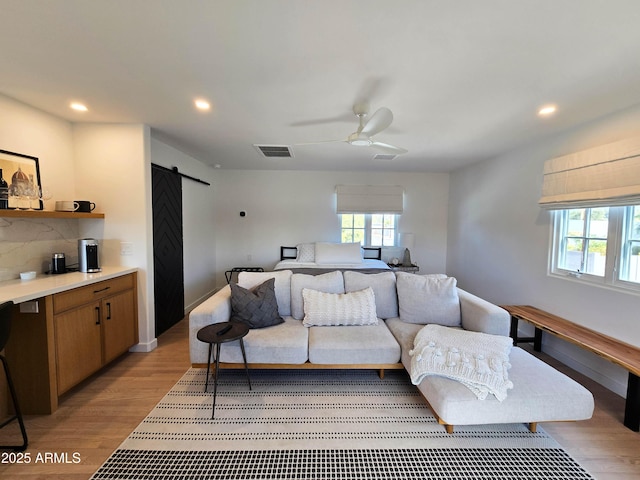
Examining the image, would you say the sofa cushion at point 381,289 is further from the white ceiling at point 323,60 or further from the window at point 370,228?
the window at point 370,228

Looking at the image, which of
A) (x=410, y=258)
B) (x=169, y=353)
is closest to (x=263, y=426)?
(x=169, y=353)

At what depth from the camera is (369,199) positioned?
5.26 meters

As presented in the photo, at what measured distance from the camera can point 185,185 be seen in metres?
3.98

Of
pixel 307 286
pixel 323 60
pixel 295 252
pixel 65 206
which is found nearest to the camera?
pixel 323 60

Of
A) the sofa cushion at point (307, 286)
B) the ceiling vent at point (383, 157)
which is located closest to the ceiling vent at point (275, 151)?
the ceiling vent at point (383, 157)

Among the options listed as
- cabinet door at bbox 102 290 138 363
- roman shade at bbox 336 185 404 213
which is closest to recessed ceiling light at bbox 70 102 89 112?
cabinet door at bbox 102 290 138 363

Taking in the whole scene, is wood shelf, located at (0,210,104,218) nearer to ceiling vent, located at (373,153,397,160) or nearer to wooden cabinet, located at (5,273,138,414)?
wooden cabinet, located at (5,273,138,414)

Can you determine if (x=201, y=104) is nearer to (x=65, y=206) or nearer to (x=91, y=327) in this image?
(x=65, y=206)

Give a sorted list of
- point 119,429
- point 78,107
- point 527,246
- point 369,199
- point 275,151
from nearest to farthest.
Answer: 1. point 119,429
2. point 78,107
3. point 527,246
4. point 275,151
5. point 369,199

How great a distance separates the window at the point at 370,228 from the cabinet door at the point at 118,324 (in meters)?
3.65

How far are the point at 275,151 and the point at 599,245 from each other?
3717 millimetres

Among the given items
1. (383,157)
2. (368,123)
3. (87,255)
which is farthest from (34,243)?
(383,157)

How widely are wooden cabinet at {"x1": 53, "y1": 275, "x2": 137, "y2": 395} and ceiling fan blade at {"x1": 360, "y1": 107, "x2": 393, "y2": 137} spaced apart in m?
2.63

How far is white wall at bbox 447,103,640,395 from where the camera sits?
7.50ft
